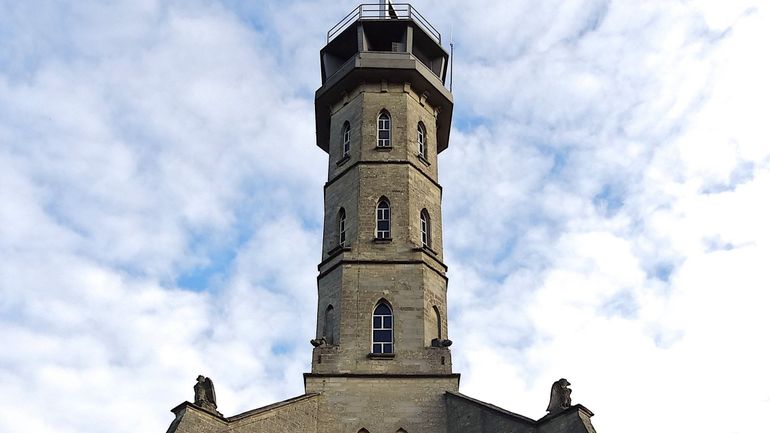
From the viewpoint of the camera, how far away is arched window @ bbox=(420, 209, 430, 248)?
3461 cm

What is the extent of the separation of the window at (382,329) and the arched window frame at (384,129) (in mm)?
6753

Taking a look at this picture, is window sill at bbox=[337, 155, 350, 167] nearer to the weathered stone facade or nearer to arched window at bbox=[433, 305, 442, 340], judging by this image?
the weathered stone facade

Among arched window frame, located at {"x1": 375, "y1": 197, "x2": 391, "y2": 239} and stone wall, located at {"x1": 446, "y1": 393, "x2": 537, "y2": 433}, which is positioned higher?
arched window frame, located at {"x1": 375, "y1": 197, "x2": 391, "y2": 239}

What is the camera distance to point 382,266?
33.0m

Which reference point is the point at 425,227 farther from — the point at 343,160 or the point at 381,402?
the point at 381,402

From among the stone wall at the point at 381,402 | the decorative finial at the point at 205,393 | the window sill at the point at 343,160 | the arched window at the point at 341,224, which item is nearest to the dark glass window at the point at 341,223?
the arched window at the point at 341,224

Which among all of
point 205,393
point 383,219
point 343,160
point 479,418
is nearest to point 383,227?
point 383,219

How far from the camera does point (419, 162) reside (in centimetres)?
3625

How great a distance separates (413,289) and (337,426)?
5413mm

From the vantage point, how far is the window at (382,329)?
31562 millimetres

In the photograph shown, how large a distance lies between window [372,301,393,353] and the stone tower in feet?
0.11

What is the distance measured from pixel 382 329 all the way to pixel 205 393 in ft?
23.1

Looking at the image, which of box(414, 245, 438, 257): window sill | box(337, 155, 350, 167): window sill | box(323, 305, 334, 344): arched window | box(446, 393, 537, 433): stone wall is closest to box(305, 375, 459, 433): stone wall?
box(446, 393, 537, 433): stone wall

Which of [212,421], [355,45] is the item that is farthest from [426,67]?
[212,421]
